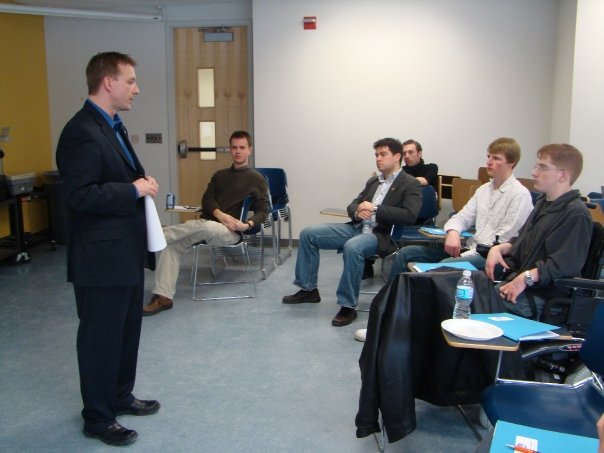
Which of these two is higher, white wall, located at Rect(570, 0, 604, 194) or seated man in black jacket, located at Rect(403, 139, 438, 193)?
white wall, located at Rect(570, 0, 604, 194)

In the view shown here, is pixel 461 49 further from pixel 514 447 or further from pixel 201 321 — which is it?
pixel 514 447

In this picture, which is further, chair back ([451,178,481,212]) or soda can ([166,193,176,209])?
chair back ([451,178,481,212])

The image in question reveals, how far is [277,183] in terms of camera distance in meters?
5.83

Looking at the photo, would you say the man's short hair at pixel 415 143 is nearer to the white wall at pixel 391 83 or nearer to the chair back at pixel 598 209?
the white wall at pixel 391 83

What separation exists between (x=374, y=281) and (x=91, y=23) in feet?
15.3

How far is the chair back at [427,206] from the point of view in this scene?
16.6 ft

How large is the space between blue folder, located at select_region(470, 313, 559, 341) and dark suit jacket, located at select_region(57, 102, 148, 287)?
145 cm

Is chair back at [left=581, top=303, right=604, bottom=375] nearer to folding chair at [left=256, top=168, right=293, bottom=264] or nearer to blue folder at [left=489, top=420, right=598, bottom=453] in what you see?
blue folder at [left=489, top=420, right=598, bottom=453]

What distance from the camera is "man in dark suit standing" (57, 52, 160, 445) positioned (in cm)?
216

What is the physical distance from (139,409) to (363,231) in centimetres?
219

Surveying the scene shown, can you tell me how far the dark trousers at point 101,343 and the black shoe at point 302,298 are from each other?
6.33 ft

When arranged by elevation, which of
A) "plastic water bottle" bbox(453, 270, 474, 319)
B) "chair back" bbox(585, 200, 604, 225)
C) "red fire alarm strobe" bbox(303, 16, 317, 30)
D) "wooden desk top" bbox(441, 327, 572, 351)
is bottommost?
"wooden desk top" bbox(441, 327, 572, 351)

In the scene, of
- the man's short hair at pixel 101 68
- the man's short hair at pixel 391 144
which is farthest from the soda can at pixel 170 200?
the man's short hair at pixel 391 144

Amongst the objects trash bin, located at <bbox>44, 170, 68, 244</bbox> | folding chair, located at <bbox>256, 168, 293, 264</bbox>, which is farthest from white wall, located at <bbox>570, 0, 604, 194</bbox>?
trash bin, located at <bbox>44, 170, 68, 244</bbox>
